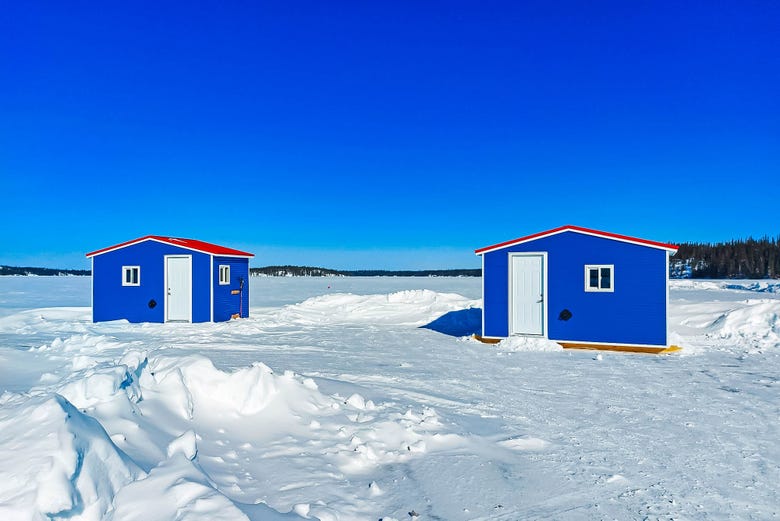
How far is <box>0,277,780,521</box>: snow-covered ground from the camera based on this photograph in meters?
3.45

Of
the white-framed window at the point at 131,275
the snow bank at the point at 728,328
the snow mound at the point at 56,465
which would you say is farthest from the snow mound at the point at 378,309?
the snow mound at the point at 56,465

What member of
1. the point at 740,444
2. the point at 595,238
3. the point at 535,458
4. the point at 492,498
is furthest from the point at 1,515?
the point at 595,238

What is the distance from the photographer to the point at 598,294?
13.3 m

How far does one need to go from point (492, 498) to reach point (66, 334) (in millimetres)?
14808

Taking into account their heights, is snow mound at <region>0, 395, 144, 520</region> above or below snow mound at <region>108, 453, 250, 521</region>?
above

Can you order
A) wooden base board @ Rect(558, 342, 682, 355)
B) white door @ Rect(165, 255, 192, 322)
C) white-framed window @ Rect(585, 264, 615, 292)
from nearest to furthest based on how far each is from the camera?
wooden base board @ Rect(558, 342, 682, 355)
white-framed window @ Rect(585, 264, 615, 292)
white door @ Rect(165, 255, 192, 322)

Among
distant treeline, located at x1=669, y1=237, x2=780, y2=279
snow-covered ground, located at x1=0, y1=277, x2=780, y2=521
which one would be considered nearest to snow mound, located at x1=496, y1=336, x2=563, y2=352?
snow-covered ground, located at x1=0, y1=277, x2=780, y2=521

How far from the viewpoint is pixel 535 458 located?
5.19 m

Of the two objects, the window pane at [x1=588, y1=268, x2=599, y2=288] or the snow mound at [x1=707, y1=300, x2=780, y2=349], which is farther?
the window pane at [x1=588, y1=268, x2=599, y2=288]

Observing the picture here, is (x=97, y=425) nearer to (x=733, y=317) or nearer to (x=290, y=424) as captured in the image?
(x=290, y=424)

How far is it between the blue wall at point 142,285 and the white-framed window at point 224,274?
0.84 m

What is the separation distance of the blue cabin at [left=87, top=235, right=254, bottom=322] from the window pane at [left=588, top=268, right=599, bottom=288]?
1265 centimetres

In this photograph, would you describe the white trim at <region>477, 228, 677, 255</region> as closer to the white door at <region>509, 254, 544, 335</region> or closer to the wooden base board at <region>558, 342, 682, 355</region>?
the white door at <region>509, 254, 544, 335</region>

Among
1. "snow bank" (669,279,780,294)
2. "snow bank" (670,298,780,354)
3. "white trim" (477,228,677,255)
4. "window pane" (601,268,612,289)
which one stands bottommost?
"snow bank" (670,298,780,354)
